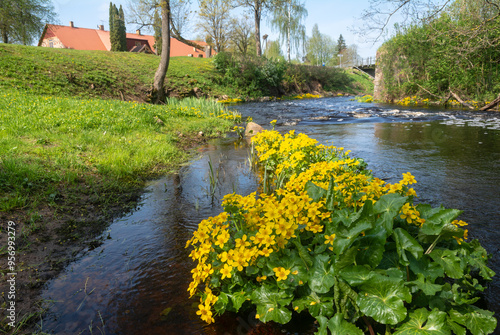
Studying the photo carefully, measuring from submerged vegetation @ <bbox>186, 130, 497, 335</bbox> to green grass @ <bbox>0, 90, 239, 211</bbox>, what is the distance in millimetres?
2617

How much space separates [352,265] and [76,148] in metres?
4.97

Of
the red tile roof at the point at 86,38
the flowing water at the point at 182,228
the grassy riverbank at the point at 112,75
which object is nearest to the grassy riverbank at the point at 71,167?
the flowing water at the point at 182,228

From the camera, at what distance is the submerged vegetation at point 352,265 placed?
1.50 m

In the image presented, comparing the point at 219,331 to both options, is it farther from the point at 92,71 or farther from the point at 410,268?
the point at 92,71

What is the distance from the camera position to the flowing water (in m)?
1.97

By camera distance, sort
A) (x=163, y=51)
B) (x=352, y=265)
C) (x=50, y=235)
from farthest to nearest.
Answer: (x=163, y=51) → (x=50, y=235) → (x=352, y=265)

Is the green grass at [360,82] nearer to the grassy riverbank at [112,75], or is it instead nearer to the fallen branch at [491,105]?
the grassy riverbank at [112,75]

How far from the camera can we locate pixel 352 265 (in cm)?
163

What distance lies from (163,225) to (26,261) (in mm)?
1224

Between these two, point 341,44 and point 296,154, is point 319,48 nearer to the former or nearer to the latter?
point 341,44

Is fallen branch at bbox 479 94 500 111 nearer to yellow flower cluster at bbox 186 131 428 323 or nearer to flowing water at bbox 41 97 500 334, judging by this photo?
flowing water at bbox 41 97 500 334

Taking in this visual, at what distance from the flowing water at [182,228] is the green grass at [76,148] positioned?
0.61 m

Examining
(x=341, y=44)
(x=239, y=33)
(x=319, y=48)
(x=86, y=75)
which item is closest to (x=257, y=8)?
(x=239, y=33)

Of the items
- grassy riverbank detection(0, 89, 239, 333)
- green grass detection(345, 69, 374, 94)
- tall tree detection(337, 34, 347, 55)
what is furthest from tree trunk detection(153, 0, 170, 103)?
tall tree detection(337, 34, 347, 55)
